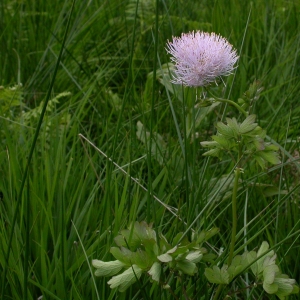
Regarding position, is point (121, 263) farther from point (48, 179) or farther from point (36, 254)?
point (48, 179)

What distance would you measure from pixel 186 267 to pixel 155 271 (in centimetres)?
6

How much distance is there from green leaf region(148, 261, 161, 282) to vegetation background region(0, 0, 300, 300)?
0.13 m

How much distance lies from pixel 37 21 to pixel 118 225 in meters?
1.79

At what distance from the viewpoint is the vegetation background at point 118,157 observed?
49.6 inches

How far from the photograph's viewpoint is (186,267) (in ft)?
3.29

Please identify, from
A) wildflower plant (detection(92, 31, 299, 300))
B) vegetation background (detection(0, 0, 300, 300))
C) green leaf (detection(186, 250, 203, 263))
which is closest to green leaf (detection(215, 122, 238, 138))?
wildflower plant (detection(92, 31, 299, 300))

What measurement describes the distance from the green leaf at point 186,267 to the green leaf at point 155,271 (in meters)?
0.04

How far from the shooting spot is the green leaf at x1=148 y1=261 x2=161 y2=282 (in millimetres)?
969

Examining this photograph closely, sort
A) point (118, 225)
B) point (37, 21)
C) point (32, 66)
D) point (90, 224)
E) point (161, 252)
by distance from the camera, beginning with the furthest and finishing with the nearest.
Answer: point (37, 21) → point (32, 66) → point (90, 224) → point (118, 225) → point (161, 252)

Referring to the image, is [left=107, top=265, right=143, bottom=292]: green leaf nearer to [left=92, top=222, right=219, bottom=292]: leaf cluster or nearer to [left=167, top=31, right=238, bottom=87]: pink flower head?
[left=92, top=222, right=219, bottom=292]: leaf cluster

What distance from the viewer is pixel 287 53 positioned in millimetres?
2400

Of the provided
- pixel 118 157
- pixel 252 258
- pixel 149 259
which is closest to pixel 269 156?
pixel 252 258

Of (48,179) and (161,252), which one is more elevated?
(161,252)

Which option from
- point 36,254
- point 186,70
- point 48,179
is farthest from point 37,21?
point 186,70
